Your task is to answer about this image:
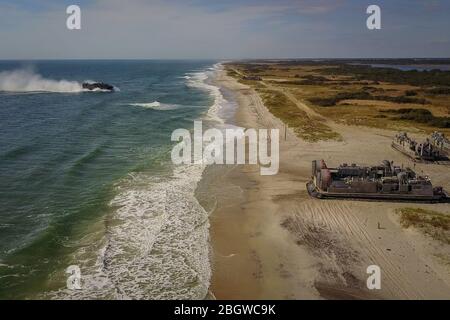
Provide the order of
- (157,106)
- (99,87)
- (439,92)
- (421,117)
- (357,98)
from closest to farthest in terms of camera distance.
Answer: (421,117) → (157,106) → (357,98) → (439,92) → (99,87)

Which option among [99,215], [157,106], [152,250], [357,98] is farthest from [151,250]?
[357,98]

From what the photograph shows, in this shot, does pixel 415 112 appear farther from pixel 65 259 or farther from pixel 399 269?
pixel 65 259

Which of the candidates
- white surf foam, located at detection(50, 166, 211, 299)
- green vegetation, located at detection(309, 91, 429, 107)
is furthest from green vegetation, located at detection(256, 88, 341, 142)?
white surf foam, located at detection(50, 166, 211, 299)

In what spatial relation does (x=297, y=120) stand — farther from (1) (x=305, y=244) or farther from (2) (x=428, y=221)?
(1) (x=305, y=244)

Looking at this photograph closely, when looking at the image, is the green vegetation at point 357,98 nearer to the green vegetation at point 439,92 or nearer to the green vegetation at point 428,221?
the green vegetation at point 439,92
